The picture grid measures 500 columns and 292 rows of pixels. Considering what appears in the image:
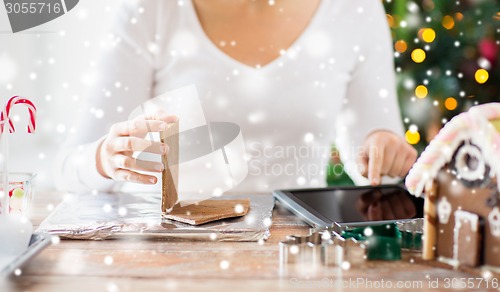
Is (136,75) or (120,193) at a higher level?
(136,75)

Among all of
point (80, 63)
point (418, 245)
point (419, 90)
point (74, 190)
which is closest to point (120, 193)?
point (74, 190)

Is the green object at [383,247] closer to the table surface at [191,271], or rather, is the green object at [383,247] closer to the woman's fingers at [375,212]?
the table surface at [191,271]

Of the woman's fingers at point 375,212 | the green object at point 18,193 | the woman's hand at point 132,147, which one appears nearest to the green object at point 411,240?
the woman's fingers at point 375,212

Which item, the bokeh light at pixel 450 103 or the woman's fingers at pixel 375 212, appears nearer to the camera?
the woman's fingers at pixel 375 212

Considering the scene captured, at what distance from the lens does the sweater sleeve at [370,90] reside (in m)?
1.56

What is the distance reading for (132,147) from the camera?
982 millimetres

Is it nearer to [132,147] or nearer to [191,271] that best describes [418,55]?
[132,147]

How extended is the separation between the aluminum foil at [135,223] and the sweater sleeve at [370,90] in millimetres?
574

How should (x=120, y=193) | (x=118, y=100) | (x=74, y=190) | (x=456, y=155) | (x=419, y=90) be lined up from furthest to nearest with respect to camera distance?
(x=419, y=90) < (x=118, y=100) < (x=74, y=190) < (x=120, y=193) < (x=456, y=155)

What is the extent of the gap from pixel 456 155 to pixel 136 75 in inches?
38.3

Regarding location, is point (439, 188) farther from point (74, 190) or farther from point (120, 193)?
point (74, 190)

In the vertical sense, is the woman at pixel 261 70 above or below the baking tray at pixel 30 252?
above

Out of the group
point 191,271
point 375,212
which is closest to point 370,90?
point 375,212

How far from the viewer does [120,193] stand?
1189mm
